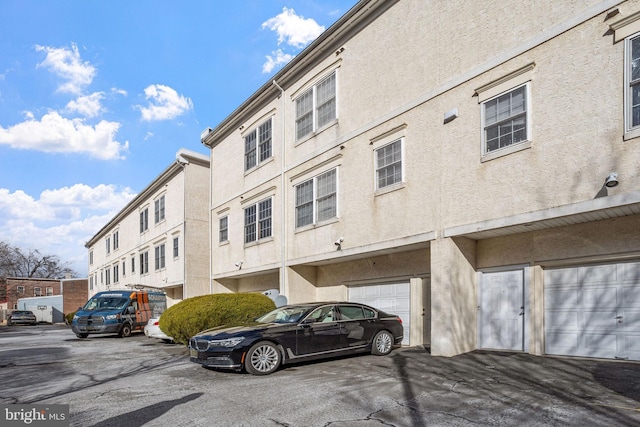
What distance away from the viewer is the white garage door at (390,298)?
14.1m

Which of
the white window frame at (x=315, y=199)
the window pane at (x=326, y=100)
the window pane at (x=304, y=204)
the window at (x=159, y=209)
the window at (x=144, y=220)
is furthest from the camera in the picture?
the window at (x=144, y=220)

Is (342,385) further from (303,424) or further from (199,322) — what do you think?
(199,322)

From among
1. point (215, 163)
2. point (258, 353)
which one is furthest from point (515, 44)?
point (215, 163)

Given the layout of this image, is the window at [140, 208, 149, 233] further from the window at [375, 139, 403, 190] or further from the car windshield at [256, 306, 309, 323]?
the car windshield at [256, 306, 309, 323]

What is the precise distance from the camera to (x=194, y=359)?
1024cm

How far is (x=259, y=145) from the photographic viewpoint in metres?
20.2

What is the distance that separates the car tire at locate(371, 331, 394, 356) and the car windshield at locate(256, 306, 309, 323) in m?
1.92

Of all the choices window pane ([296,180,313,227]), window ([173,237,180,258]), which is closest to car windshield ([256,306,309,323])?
window pane ([296,180,313,227])

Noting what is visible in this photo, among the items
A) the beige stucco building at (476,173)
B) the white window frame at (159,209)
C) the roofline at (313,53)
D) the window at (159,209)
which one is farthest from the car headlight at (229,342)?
the window at (159,209)

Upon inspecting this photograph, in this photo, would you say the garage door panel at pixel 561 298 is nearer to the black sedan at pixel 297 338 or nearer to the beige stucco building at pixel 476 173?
the beige stucco building at pixel 476 173

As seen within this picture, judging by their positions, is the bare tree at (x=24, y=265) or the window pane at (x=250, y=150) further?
the bare tree at (x=24, y=265)

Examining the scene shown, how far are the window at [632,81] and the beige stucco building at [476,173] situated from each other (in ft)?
0.07

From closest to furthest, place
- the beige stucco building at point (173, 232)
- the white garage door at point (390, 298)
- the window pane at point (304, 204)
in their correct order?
the white garage door at point (390, 298) < the window pane at point (304, 204) < the beige stucco building at point (173, 232)

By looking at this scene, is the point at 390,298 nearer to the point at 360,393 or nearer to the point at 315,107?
the point at 315,107
